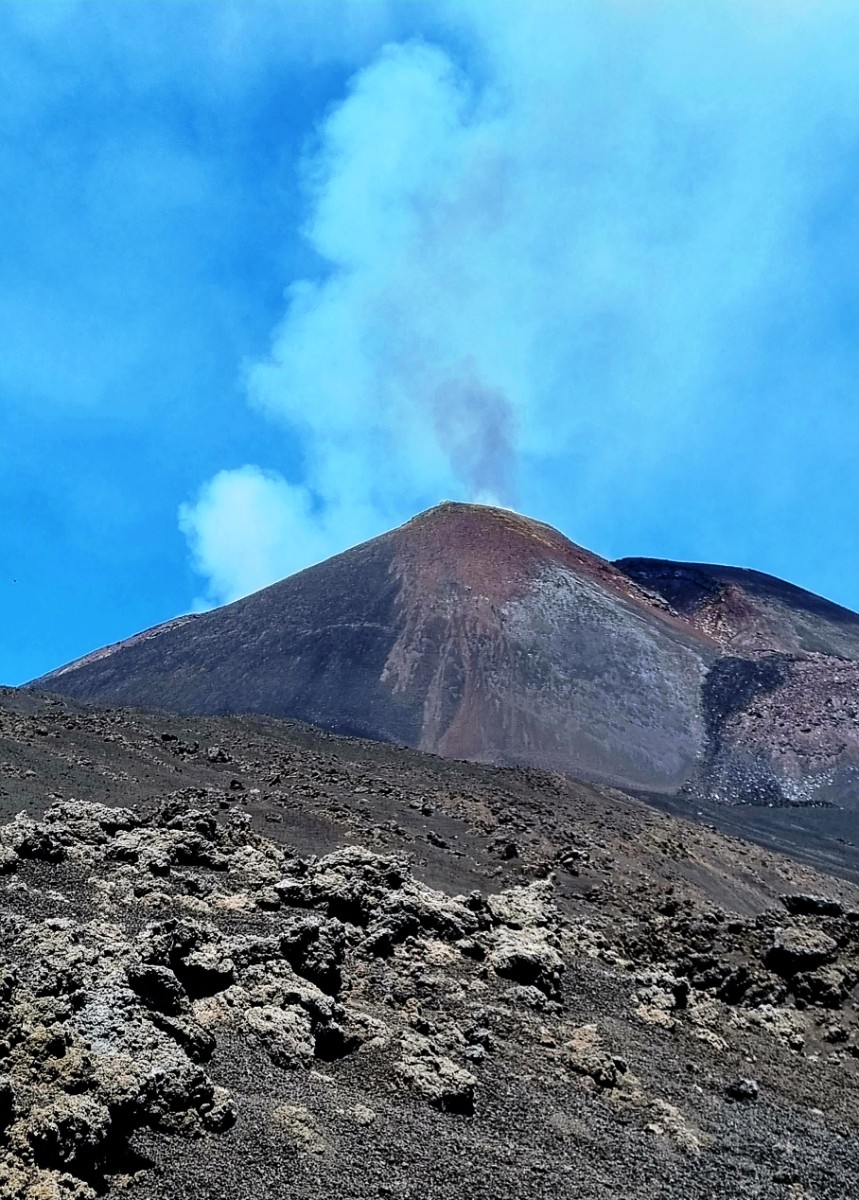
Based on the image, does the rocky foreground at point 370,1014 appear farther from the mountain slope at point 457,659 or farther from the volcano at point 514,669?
the mountain slope at point 457,659

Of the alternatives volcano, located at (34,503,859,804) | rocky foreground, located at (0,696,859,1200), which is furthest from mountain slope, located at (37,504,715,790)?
rocky foreground, located at (0,696,859,1200)

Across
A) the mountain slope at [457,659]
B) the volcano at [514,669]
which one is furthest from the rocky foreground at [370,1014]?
the mountain slope at [457,659]

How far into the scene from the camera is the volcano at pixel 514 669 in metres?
43.1

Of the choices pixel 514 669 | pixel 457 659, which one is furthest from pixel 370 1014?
pixel 457 659

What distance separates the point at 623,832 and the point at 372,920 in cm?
1234

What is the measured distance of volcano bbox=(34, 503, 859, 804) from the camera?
4309 cm

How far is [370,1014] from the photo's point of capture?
8688mm

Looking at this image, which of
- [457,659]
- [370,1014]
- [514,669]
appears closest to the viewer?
[370,1014]

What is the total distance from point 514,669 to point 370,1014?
130 ft

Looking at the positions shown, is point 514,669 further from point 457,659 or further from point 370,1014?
point 370,1014

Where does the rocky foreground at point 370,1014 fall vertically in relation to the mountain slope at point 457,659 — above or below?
below

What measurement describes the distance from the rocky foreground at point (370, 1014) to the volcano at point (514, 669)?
26.0 m

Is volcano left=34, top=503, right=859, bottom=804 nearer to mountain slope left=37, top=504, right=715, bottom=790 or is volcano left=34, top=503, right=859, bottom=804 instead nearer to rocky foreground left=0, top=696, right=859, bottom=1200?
mountain slope left=37, top=504, right=715, bottom=790

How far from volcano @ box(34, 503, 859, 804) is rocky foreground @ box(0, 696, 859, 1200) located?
26.0 meters
